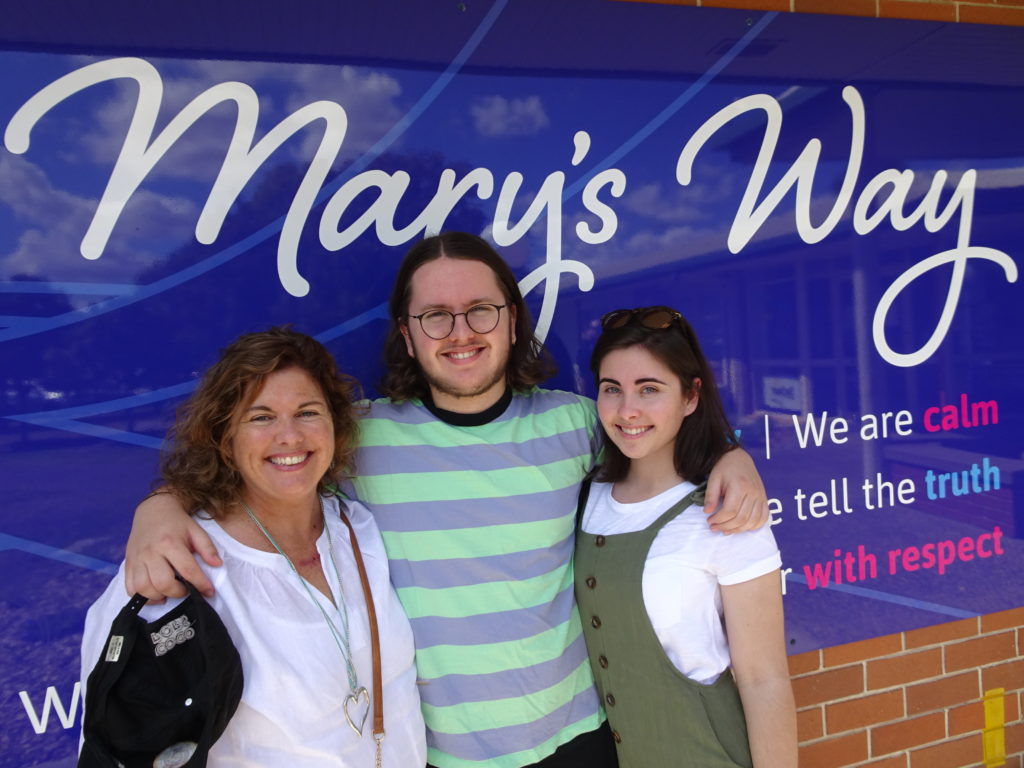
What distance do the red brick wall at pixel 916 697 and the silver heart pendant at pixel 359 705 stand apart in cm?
153

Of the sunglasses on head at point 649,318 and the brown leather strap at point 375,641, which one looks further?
the sunglasses on head at point 649,318

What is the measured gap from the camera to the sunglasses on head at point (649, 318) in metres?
1.75

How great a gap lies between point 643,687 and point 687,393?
67 cm

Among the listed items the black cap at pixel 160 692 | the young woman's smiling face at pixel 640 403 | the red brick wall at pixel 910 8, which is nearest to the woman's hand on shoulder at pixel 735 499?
the young woman's smiling face at pixel 640 403

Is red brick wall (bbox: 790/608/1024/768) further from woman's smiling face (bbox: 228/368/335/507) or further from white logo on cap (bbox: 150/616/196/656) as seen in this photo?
white logo on cap (bbox: 150/616/196/656)

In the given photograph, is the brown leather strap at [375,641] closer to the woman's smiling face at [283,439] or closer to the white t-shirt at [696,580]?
the woman's smiling face at [283,439]

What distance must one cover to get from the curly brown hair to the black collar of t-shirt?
0.85ft

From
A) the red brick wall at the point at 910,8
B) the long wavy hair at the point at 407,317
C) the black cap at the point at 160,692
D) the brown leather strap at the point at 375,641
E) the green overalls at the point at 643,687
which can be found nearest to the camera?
the black cap at the point at 160,692

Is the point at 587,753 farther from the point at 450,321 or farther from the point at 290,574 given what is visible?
the point at 450,321

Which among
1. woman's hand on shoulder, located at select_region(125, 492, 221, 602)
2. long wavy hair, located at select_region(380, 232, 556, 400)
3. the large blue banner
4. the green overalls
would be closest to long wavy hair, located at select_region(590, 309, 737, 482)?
the green overalls

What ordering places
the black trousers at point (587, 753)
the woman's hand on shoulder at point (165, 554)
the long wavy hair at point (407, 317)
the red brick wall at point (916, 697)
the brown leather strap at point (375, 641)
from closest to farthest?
the woman's hand on shoulder at point (165, 554), the brown leather strap at point (375, 641), the black trousers at point (587, 753), the long wavy hair at point (407, 317), the red brick wall at point (916, 697)

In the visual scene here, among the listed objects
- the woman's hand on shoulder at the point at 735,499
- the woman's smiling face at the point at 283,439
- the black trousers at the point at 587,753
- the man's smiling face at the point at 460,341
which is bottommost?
the black trousers at the point at 587,753

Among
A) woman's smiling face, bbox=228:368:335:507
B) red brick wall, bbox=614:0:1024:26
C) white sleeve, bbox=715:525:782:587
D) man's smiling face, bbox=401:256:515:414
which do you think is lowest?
white sleeve, bbox=715:525:782:587

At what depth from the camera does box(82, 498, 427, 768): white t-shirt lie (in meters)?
1.36
